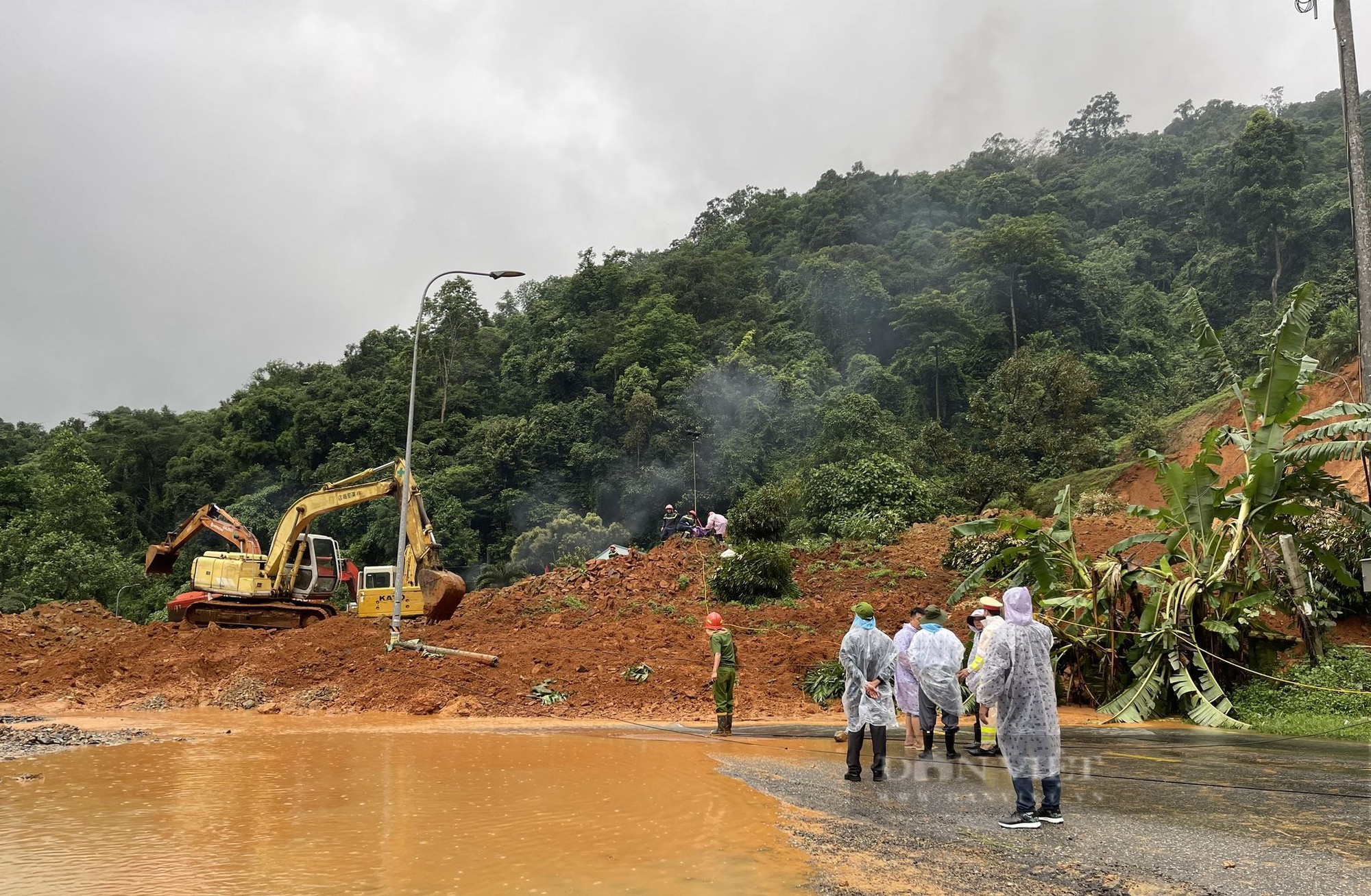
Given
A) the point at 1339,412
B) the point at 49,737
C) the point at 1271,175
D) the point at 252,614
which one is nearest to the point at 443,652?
the point at 49,737

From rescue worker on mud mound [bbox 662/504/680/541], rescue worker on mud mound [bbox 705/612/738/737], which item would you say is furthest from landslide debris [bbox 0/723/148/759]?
rescue worker on mud mound [bbox 662/504/680/541]

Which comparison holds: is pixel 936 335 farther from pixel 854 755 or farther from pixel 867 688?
pixel 854 755

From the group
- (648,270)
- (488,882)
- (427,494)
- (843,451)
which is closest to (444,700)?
(488,882)

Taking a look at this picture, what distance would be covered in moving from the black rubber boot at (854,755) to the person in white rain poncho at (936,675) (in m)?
1.77

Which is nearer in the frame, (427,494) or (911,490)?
(911,490)

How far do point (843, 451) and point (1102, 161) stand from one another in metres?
65.0

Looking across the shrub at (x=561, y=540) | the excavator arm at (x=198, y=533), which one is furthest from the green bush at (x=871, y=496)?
the excavator arm at (x=198, y=533)

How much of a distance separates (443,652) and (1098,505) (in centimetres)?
2237

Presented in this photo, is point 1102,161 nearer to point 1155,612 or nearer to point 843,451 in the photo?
point 843,451

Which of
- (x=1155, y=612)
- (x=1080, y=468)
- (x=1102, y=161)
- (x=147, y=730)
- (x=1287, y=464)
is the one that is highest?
(x=1102, y=161)

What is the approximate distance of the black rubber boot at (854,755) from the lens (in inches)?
348

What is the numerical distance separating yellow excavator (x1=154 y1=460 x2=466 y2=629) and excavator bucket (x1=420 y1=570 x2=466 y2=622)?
8 cm

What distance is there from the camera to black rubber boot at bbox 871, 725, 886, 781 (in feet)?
29.3

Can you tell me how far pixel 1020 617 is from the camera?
7.04 meters
